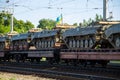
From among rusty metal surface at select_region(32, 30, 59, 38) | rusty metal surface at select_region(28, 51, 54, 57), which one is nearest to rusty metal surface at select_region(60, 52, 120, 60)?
rusty metal surface at select_region(28, 51, 54, 57)

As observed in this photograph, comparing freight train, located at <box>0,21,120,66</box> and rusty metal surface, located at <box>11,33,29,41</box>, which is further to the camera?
rusty metal surface, located at <box>11,33,29,41</box>

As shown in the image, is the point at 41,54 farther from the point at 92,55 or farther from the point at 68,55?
the point at 92,55

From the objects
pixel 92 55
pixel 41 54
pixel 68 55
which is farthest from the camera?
pixel 41 54

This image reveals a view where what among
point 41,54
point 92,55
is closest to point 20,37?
point 41,54

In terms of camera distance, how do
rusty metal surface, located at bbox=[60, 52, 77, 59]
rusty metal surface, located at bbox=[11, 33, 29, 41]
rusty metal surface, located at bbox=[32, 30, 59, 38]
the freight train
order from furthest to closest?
rusty metal surface, located at bbox=[11, 33, 29, 41] < rusty metal surface, located at bbox=[32, 30, 59, 38] < rusty metal surface, located at bbox=[60, 52, 77, 59] < the freight train

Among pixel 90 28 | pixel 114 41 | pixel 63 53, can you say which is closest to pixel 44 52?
pixel 63 53

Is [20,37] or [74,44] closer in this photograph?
[74,44]

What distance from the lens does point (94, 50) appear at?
24172mm

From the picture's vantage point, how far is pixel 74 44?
29.0 meters

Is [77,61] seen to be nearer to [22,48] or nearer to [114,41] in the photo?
[114,41]

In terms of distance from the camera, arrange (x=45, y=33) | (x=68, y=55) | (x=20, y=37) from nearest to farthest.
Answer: (x=68, y=55) < (x=45, y=33) < (x=20, y=37)

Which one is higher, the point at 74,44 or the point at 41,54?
the point at 74,44

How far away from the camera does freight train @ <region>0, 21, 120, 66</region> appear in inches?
918

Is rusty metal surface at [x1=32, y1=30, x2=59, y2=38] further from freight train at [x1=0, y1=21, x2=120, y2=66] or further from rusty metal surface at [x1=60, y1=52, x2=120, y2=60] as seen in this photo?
rusty metal surface at [x1=60, y1=52, x2=120, y2=60]
